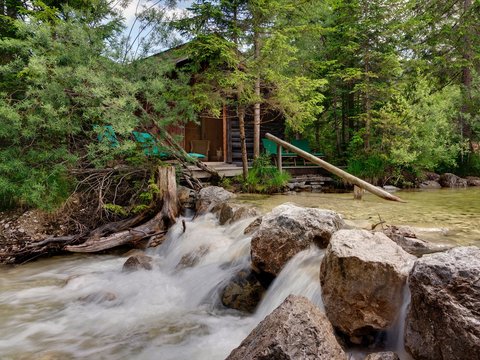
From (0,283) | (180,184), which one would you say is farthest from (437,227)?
(0,283)

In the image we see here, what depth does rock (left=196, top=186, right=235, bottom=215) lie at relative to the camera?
7172mm

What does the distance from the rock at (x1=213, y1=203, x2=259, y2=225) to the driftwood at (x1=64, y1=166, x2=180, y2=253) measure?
1.13 m

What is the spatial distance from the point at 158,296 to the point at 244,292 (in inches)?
53.6

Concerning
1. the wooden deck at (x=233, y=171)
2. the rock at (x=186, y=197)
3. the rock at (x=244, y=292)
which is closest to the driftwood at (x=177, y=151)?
the wooden deck at (x=233, y=171)

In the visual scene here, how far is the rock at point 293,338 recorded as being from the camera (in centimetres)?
194

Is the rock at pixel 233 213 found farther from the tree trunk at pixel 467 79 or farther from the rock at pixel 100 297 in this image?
the tree trunk at pixel 467 79

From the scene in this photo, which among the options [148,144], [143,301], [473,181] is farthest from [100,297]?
[473,181]

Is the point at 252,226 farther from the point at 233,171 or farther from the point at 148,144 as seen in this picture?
the point at 233,171

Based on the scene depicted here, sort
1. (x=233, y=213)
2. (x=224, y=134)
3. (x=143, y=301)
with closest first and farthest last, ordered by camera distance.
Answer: (x=143, y=301) < (x=233, y=213) < (x=224, y=134)

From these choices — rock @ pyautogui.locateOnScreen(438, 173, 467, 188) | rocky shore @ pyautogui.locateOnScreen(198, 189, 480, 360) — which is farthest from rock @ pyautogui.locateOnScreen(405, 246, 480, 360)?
rock @ pyautogui.locateOnScreen(438, 173, 467, 188)

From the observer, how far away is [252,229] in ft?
16.9

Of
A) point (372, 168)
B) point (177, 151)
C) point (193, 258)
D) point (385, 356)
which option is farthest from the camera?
point (372, 168)

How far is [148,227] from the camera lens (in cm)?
649

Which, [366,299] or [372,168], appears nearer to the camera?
[366,299]
